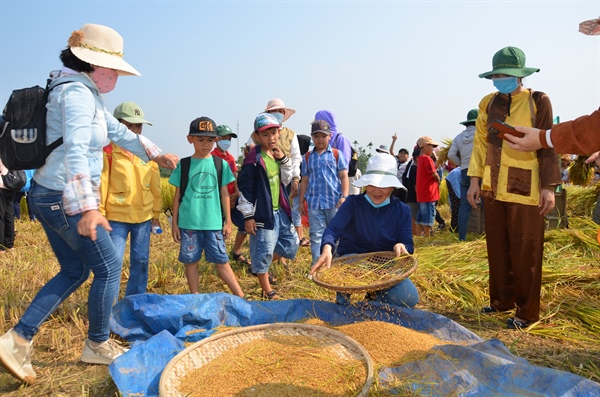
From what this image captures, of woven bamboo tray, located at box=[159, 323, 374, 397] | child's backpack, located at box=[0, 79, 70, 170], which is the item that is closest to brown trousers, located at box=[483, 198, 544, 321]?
woven bamboo tray, located at box=[159, 323, 374, 397]

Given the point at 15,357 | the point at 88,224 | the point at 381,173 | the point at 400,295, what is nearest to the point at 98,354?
the point at 15,357

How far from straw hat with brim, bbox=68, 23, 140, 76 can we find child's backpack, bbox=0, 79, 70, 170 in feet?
1.16

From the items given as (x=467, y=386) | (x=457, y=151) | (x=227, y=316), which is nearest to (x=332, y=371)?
(x=467, y=386)

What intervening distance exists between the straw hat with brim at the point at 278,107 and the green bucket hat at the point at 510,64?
2.77 meters

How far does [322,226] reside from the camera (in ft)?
16.0

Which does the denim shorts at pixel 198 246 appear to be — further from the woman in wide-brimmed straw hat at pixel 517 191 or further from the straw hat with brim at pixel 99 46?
the woman in wide-brimmed straw hat at pixel 517 191

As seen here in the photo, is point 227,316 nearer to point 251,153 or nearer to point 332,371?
point 332,371

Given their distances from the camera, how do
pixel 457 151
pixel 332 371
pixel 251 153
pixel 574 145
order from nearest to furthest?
pixel 574 145, pixel 332 371, pixel 251 153, pixel 457 151

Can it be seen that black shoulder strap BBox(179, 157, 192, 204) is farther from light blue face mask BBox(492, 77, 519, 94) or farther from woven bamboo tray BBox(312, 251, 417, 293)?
light blue face mask BBox(492, 77, 519, 94)

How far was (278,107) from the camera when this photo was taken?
5711mm

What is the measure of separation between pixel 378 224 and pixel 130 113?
2.34 m

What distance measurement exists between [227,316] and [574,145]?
8.06ft

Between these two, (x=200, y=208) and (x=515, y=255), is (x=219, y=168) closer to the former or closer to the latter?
(x=200, y=208)

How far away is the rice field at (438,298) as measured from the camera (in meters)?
2.77
